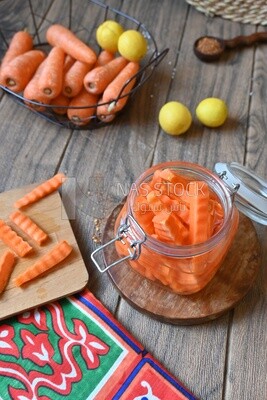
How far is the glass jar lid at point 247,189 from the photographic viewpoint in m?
0.80

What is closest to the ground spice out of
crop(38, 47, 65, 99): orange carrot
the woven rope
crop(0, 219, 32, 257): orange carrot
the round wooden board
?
the woven rope

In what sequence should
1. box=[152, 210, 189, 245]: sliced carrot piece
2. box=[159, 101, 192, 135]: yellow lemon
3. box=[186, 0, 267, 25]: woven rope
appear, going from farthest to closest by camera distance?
1. box=[186, 0, 267, 25]: woven rope
2. box=[159, 101, 192, 135]: yellow lemon
3. box=[152, 210, 189, 245]: sliced carrot piece

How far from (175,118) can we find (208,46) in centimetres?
29

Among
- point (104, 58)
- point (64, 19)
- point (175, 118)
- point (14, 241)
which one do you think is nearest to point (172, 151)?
point (175, 118)

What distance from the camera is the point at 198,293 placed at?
31.1 inches

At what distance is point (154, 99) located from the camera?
112 centimetres

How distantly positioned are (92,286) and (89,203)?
0.18 m

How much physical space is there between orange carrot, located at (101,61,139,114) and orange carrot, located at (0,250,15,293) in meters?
0.38

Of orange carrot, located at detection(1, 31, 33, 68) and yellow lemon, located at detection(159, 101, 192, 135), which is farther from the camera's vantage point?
orange carrot, located at detection(1, 31, 33, 68)

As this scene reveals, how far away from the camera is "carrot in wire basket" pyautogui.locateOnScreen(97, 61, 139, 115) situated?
1027 mm

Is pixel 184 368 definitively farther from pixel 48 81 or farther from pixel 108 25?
pixel 108 25

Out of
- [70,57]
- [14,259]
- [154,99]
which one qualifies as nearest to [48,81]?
[70,57]

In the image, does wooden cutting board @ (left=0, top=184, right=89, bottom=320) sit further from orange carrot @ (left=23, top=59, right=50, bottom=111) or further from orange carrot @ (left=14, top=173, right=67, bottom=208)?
orange carrot @ (left=23, top=59, right=50, bottom=111)

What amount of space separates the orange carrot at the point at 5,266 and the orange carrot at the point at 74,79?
410 millimetres
